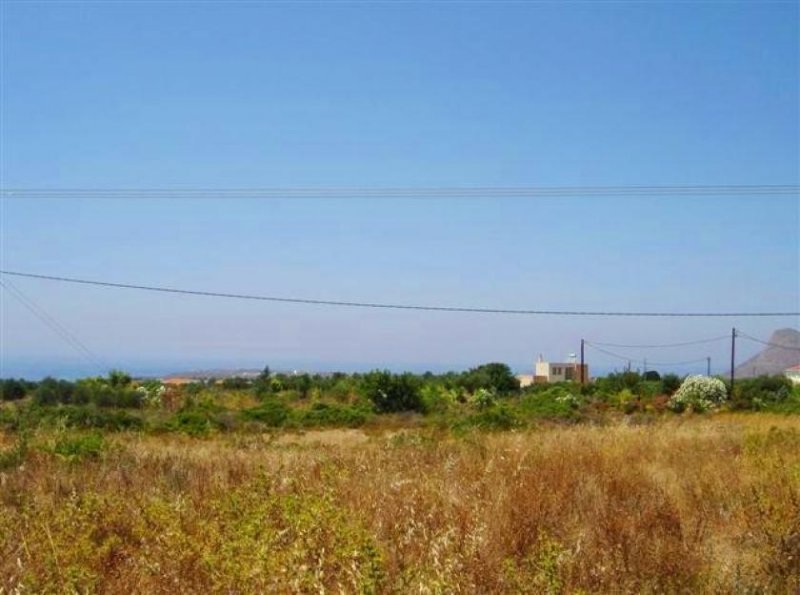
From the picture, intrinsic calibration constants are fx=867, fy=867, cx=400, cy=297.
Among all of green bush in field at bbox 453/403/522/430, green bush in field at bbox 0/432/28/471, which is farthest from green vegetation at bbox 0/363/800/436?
green bush in field at bbox 0/432/28/471

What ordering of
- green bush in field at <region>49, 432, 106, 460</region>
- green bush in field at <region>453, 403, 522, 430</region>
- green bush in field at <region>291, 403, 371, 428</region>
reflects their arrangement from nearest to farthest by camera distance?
green bush in field at <region>49, 432, 106, 460</region>, green bush in field at <region>453, 403, 522, 430</region>, green bush in field at <region>291, 403, 371, 428</region>

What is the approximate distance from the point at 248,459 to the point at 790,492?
5603 mm

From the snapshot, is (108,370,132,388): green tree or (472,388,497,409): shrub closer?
(472,388,497,409): shrub

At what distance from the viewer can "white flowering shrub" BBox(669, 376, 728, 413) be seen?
3297 centimetres

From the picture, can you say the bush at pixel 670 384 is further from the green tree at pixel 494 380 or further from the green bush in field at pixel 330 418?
the green bush in field at pixel 330 418

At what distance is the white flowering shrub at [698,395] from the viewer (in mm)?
32969

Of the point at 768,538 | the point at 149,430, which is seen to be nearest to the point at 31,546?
the point at 768,538

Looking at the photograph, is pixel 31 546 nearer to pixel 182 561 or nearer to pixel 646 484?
pixel 182 561

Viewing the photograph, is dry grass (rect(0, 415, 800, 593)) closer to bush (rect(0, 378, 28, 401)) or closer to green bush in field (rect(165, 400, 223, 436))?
green bush in field (rect(165, 400, 223, 436))

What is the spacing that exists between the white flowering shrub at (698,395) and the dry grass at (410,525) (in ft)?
79.9

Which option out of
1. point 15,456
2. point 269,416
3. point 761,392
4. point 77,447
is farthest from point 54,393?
point 761,392

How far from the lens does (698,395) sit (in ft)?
112

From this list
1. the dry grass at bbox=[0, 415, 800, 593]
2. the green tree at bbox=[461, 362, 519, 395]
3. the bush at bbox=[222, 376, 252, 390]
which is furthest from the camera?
the bush at bbox=[222, 376, 252, 390]

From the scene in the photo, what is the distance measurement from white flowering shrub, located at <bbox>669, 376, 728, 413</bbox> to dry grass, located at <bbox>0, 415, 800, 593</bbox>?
79.9ft
